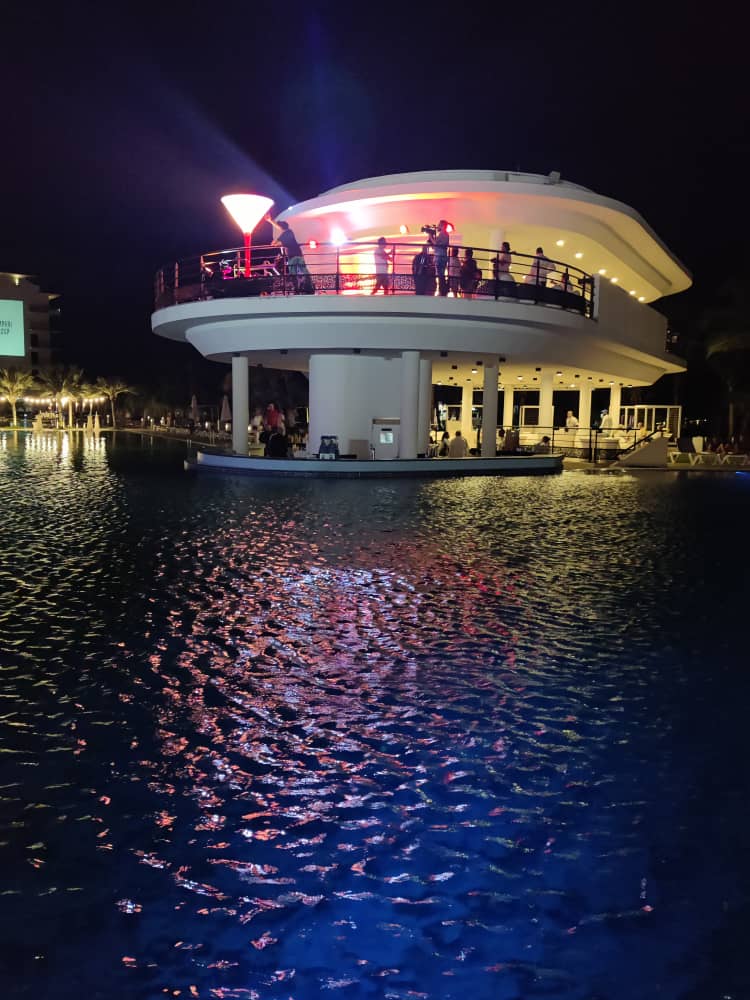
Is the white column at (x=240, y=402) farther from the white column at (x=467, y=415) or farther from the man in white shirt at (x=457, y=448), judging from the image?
the white column at (x=467, y=415)

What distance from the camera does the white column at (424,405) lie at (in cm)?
2694

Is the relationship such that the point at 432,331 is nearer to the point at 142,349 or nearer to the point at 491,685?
the point at 491,685

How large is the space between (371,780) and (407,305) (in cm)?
2044

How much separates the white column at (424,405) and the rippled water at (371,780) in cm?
1626

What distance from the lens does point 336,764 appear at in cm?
499

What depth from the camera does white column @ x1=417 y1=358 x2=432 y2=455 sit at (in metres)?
26.9

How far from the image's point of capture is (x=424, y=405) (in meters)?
27.8

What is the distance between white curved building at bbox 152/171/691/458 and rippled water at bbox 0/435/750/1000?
15225mm

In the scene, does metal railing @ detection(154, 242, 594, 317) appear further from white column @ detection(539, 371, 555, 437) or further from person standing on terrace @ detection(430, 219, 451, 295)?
white column @ detection(539, 371, 555, 437)

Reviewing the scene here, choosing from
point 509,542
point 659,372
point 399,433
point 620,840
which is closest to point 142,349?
point 659,372

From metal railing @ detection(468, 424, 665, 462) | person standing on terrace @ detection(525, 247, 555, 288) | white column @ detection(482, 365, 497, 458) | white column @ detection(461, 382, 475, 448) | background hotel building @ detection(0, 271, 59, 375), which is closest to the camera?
person standing on terrace @ detection(525, 247, 555, 288)

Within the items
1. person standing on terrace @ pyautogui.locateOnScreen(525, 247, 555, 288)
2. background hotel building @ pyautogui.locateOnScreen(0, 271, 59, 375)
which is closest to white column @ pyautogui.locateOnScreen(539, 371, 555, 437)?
person standing on terrace @ pyautogui.locateOnScreen(525, 247, 555, 288)

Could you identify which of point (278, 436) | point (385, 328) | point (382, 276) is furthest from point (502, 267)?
point (278, 436)

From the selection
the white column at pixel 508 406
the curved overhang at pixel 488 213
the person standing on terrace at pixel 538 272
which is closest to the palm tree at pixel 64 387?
the white column at pixel 508 406
